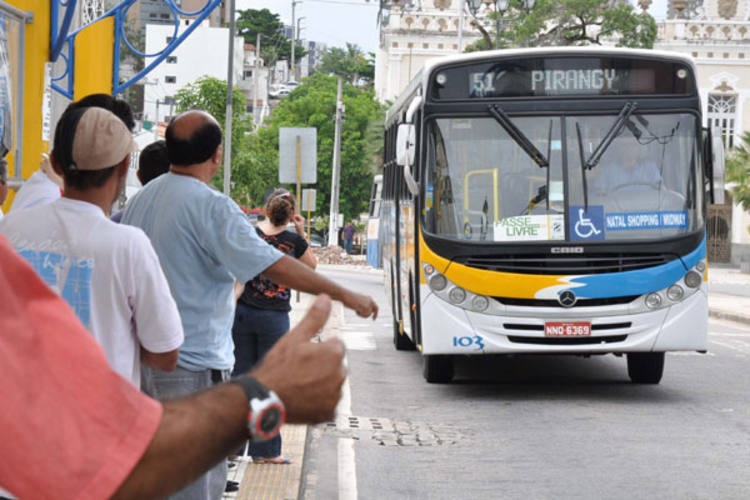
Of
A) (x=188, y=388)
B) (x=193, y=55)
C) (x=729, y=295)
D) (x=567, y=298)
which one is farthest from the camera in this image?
(x=193, y=55)

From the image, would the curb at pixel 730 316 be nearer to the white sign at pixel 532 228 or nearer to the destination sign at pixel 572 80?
the destination sign at pixel 572 80

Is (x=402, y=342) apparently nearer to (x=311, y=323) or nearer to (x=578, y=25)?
(x=311, y=323)

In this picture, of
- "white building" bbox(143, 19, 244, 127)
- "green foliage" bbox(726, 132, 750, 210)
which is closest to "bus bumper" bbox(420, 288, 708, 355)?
"green foliage" bbox(726, 132, 750, 210)

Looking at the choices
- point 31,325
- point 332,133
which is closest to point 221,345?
point 31,325

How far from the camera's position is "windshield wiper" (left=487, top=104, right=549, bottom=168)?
12305 millimetres

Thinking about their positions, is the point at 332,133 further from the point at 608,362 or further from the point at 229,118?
the point at 608,362

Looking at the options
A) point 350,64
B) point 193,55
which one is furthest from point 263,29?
point 193,55

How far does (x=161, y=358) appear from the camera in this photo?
3967mm

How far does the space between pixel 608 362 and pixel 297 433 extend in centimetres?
709

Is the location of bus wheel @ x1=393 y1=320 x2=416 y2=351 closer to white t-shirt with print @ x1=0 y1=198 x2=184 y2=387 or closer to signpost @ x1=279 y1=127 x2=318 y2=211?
signpost @ x1=279 y1=127 x2=318 y2=211

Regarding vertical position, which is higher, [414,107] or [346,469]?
[414,107]

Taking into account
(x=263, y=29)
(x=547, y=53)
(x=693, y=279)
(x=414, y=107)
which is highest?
(x=263, y=29)

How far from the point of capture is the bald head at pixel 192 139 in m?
5.20

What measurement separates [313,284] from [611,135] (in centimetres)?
829
